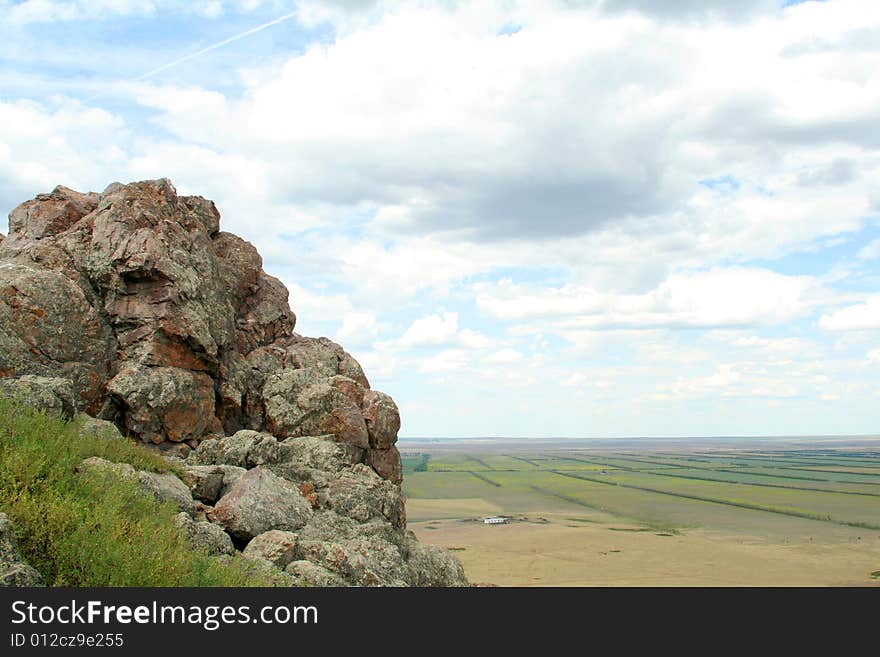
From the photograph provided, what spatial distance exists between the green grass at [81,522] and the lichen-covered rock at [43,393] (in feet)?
3.72

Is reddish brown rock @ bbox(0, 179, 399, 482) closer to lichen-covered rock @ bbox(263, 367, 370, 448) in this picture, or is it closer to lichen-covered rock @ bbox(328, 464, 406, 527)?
lichen-covered rock @ bbox(263, 367, 370, 448)

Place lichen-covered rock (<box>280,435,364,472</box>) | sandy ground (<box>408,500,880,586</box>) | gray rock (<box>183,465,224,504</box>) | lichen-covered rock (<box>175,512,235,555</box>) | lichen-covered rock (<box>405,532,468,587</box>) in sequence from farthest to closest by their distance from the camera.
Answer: sandy ground (<box>408,500,880,586</box>) → lichen-covered rock (<box>280,435,364,472</box>) → lichen-covered rock (<box>405,532,468,587</box>) → gray rock (<box>183,465,224,504</box>) → lichen-covered rock (<box>175,512,235,555</box>)

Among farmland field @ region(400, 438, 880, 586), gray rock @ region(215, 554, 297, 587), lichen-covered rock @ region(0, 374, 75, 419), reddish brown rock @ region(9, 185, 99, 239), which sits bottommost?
farmland field @ region(400, 438, 880, 586)

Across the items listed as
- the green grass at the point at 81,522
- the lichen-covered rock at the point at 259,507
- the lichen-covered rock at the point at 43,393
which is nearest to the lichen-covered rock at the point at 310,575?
the green grass at the point at 81,522

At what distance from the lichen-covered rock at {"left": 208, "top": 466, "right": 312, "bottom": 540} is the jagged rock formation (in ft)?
0.12

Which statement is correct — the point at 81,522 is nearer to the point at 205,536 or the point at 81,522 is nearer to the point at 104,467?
the point at 104,467

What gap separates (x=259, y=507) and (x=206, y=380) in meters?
7.80

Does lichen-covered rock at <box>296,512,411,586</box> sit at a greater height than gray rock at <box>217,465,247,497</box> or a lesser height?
lesser

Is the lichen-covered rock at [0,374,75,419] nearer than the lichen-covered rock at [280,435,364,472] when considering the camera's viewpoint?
Yes

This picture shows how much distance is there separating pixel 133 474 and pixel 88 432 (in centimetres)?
303

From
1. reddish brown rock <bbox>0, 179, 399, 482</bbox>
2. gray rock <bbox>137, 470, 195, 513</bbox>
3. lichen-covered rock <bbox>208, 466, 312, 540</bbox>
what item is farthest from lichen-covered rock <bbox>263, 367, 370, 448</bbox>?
gray rock <bbox>137, 470, 195, 513</bbox>

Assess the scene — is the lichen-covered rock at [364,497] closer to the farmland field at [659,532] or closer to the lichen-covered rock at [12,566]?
the lichen-covered rock at [12,566]

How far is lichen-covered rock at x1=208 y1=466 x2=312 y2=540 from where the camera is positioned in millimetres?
14969

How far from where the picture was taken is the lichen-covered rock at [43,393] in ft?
49.8
